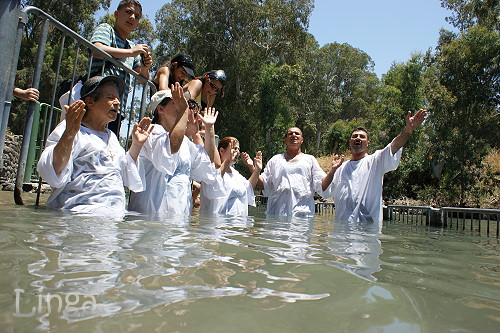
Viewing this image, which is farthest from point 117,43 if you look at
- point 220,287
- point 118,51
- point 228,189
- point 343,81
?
point 343,81

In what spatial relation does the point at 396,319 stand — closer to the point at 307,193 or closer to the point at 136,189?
the point at 136,189

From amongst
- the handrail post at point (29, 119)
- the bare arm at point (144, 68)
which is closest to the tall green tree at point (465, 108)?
the bare arm at point (144, 68)

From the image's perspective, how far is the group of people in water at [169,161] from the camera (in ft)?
10.8

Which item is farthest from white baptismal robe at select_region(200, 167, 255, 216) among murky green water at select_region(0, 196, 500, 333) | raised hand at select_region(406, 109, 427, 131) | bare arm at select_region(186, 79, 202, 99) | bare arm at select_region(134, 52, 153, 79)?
murky green water at select_region(0, 196, 500, 333)

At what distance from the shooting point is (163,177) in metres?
4.20

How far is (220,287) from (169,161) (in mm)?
2785

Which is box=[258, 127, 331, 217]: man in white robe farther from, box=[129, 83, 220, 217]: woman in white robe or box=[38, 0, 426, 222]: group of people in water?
box=[129, 83, 220, 217]: woman in white robe

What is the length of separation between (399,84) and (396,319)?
23124 mm

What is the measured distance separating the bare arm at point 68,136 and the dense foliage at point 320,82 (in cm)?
1812

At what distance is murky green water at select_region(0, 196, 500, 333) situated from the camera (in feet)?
3.23

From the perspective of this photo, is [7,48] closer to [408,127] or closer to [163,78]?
[163,78]

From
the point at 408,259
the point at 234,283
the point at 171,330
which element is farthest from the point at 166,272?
the point at 408,259

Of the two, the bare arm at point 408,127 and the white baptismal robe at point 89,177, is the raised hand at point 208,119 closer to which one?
the white baptismal robe at point 89,177

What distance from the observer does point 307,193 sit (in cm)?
607
